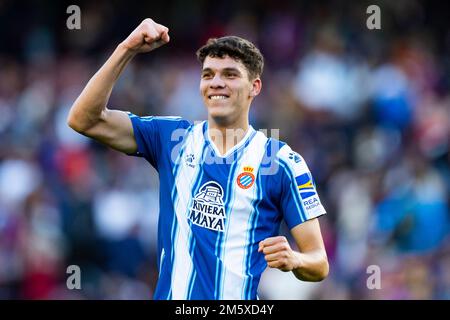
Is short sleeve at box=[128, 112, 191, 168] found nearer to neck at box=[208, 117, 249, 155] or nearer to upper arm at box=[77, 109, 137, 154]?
upper arm at box=[77, 109, 137, 154]

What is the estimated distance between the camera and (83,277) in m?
11.1

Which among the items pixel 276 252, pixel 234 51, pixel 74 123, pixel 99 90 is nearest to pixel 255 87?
pixel 234 51

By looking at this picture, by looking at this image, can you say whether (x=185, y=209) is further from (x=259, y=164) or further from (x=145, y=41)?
(x=145, y=41)

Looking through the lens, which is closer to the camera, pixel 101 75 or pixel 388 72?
pixel 101 75

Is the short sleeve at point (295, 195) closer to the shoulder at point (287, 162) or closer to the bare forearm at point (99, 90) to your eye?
the shoulder at point (287, 162)

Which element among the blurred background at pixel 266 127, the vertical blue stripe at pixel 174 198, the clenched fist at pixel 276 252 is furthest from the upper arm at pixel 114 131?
the blurred background at pixel 266 127

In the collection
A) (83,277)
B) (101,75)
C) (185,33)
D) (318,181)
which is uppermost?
(185,33)

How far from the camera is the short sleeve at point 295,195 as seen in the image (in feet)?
18.5

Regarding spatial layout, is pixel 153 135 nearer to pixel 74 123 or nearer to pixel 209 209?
pixel 74 123

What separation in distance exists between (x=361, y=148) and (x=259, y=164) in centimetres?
639

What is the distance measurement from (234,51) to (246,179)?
0.83 m

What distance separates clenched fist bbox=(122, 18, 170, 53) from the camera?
5.46 meters

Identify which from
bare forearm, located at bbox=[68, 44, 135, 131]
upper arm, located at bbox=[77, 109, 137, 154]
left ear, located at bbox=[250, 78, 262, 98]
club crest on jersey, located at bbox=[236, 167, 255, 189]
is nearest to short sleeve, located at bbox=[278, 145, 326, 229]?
club crest on jersey, located at bbox=[236, 167, 255, 189]
